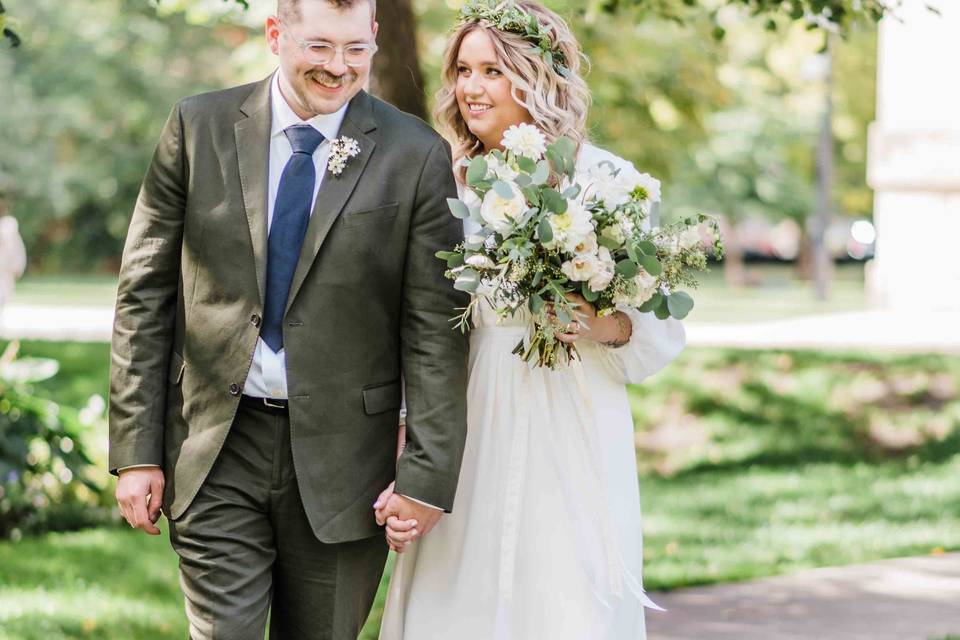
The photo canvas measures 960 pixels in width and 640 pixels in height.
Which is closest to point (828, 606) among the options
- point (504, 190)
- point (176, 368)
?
Answer: point (504, 190)

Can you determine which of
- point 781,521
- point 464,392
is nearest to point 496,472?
point 464,392

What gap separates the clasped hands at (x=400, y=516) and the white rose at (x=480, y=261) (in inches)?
25.7

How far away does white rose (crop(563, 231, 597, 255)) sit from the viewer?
3426 mm

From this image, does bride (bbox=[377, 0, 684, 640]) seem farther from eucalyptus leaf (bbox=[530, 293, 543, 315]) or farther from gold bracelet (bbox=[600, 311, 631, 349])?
eucalyptus leaf (bbox=[530, 293, 543, 315])

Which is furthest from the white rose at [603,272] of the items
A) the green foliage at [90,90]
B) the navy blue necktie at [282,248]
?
the green foliage at [90,90]

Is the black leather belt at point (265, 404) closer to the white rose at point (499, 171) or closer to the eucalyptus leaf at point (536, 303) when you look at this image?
the eucalyptus leaf at point (536, 303)

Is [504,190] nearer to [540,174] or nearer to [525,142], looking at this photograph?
[540,174]

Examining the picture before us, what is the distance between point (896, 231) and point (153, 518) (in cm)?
1798

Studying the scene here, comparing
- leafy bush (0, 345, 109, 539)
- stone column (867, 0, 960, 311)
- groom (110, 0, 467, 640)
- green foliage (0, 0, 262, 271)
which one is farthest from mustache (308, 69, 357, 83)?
green foliage (0, 0, 262, 271)

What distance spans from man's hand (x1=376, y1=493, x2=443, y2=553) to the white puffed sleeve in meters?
0.76

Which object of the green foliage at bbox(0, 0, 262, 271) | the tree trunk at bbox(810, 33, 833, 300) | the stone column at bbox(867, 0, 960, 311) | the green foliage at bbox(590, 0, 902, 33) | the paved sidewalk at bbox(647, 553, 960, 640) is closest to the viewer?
the paved sidewalk at bbox(647, 553, 960, 640)

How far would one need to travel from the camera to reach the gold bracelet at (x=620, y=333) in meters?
3.88

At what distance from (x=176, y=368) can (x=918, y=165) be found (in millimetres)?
17298

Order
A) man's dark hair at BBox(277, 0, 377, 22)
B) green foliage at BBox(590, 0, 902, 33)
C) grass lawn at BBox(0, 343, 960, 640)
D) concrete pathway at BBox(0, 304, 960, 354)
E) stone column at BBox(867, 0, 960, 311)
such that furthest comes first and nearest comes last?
1. stone column at BBox(867, 0, 960, 311)
2. concrete pathway at BBox(0, 304, 960, 354)
3. grass lawn at BBox(0, 343, 960, 640)
4. green foliage at BBox(590, 0, 902, 33)
5. man's dark hair at BBox(277, 0, 377, 22)
